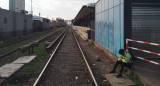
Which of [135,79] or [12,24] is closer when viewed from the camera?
[135,79]

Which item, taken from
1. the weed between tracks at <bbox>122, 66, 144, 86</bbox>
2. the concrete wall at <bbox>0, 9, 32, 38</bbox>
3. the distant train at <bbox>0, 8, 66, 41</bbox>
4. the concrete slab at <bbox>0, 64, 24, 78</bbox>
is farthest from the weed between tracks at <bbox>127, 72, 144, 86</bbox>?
the concrete wall at <bbox>0, 9, 32, 38</bbox>

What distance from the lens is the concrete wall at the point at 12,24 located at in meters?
24.6

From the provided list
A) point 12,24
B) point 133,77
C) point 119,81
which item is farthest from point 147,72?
point 12,24

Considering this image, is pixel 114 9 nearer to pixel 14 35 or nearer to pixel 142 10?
pixel 142 10

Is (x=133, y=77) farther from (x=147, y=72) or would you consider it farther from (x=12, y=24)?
(x=12, y=24)

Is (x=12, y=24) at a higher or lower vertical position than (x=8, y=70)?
higher

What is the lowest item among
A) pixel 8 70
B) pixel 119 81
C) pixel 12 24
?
pixel 119 81

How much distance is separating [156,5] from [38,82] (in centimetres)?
686

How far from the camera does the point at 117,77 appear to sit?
Answer: 7246mm

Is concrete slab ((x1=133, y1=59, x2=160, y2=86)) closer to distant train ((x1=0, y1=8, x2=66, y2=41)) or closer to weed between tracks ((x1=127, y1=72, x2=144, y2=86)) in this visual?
weed between tracks ((x1=127, y1=72, x2=144, y2=86))

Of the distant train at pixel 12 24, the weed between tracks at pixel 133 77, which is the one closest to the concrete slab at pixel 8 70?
the weed between tracks at pixel 133 77

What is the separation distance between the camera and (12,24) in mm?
28953

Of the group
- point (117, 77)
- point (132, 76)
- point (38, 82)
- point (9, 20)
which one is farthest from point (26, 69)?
point (9, 20)

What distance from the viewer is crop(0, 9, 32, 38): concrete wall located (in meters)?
24.6
